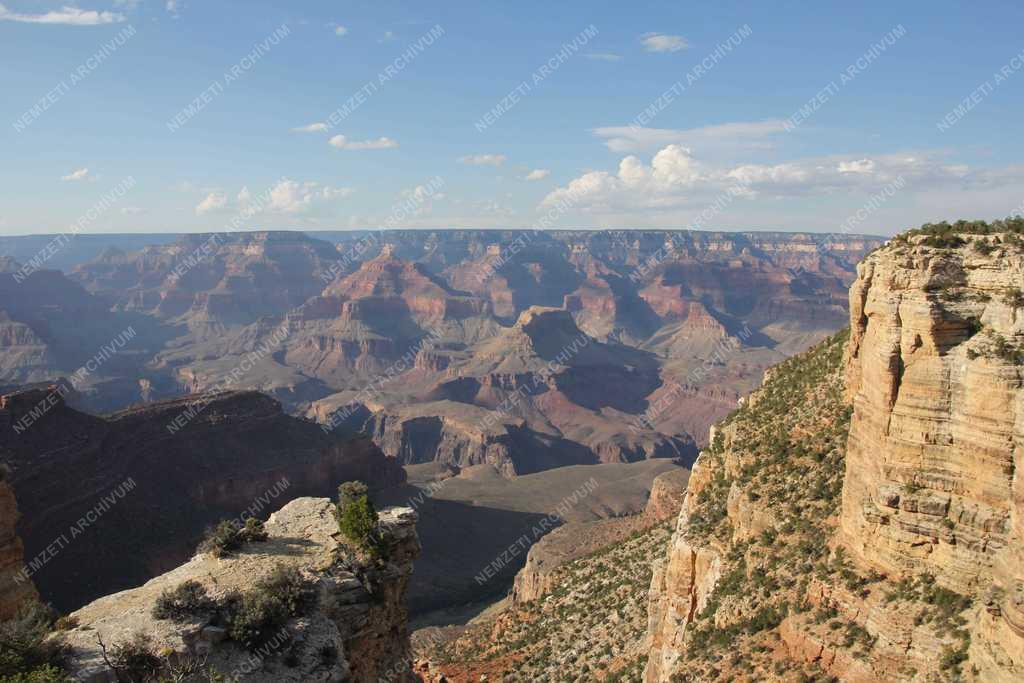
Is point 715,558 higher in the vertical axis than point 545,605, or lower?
higher

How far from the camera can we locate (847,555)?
19.9 meters

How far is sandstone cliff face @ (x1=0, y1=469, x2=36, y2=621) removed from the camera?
23.3m

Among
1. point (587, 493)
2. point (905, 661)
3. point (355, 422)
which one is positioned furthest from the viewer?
point (355, 422)

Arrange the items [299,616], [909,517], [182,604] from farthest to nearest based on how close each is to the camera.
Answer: [299,616] → [909,517] → [182,604]

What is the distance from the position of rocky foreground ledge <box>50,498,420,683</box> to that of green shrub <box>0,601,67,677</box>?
1.46 ft

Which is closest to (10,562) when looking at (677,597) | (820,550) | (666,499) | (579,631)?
(579,631)

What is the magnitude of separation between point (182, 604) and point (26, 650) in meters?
3.34

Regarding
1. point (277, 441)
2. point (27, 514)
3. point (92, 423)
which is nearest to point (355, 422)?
point (277, 441)

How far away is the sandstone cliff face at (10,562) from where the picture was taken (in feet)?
76.4

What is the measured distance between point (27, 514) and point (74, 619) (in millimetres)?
45413

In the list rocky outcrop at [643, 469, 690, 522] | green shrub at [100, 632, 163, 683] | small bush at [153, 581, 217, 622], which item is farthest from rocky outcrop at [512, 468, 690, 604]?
green shrub at [100, 632, 163, 683]

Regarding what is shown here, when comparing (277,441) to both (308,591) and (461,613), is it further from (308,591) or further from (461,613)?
(308,591)

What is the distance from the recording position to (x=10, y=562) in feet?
81.5

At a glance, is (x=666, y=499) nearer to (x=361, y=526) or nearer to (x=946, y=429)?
(x=361, y=526)
